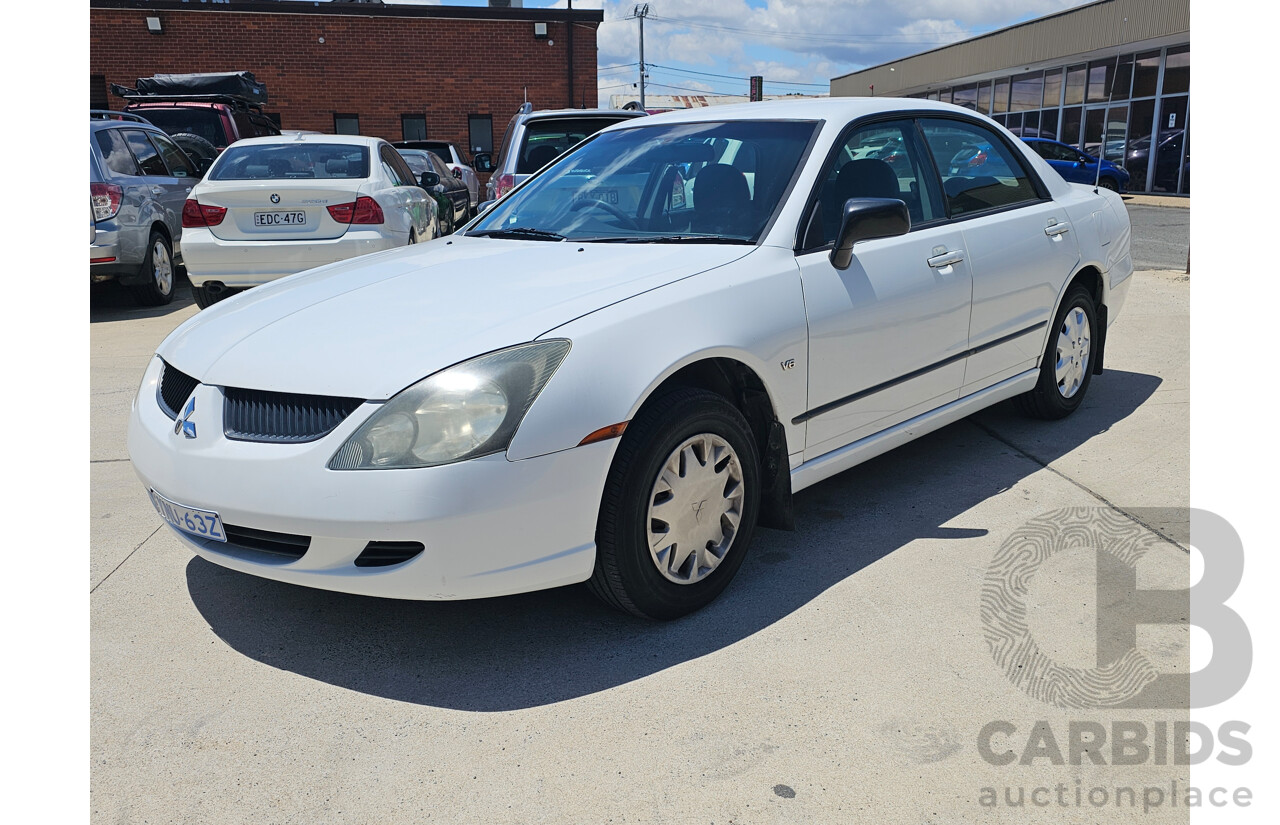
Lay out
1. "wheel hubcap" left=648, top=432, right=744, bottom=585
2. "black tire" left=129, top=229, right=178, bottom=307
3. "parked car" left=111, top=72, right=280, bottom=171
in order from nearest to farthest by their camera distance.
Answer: "wheel hubcap" left=648, top=432, right=744, bottom=585 < "black tire" left=129, top=229, right=178, bottom=307 < "parked car" left=111, top=72, right=280, bottom=171

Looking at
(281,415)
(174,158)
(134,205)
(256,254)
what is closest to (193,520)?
(281,415)

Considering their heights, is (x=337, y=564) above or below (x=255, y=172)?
below

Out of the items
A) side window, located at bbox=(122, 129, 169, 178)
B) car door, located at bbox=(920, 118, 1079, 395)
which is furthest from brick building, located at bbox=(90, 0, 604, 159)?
car door, located at bbox=(920, 118, 1079, 395)

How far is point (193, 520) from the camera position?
2.85 metres

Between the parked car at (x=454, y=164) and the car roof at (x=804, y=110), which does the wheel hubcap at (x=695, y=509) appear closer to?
the car roof at (x=804, y=110)

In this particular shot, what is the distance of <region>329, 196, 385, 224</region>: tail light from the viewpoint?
769cm

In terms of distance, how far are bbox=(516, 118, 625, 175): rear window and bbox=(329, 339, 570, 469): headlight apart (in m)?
6.87

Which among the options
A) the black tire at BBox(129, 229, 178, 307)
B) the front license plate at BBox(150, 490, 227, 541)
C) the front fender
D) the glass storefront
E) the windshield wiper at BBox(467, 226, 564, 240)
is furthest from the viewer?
the glass storefront

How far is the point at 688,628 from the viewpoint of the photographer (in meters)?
3.08

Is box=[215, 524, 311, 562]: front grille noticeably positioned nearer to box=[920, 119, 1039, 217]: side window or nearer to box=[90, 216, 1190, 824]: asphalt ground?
box=[90, 216, 1190, 824]: asphalt ground

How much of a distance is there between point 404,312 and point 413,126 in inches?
927

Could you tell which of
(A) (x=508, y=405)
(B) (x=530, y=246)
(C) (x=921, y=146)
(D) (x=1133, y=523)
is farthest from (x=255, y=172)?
(D) (x=1133, y=523)

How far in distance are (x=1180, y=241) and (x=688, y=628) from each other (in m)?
13.2

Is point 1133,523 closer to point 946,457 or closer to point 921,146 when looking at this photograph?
point 946,457
